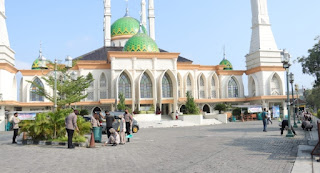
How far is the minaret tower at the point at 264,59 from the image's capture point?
42500 mm

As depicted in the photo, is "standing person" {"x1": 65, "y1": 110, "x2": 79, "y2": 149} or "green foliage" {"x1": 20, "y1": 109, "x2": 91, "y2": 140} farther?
"green foliage" {"x1": 20, "y1": 109, "x2": 91, "y2": 140}

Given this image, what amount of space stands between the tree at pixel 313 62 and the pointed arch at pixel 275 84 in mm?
22921

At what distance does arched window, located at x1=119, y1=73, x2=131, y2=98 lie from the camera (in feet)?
126

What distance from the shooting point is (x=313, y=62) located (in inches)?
750

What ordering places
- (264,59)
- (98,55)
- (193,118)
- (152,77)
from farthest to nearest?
(98,55), (264,59), (152,77), (193,118)

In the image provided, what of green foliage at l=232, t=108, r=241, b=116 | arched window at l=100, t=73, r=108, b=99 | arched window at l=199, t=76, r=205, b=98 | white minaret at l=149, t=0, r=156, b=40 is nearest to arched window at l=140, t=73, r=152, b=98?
arched window at l=100, t=73, r=108, b=99

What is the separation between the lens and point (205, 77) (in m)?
44.3

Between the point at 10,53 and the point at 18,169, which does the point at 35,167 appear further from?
the point at 10,53

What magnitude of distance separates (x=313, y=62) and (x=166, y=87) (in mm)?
22383

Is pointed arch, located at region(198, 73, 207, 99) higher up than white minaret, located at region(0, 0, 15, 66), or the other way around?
white minaret, located at region(0, 0, 15, 66)

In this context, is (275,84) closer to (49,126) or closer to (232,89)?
(232,89)

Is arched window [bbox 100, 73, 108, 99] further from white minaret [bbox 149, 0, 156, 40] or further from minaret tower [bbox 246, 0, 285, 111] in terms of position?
minaret tower [bbox 246, 0, 285, 111]

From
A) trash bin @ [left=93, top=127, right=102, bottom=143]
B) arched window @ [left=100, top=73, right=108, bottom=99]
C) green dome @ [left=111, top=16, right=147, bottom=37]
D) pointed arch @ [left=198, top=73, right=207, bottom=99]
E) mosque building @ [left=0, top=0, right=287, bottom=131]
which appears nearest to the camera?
trash bin @ [left=93, top=127, right=102, bottom=143]

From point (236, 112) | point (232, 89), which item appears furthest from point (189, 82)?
point (236, 112)
